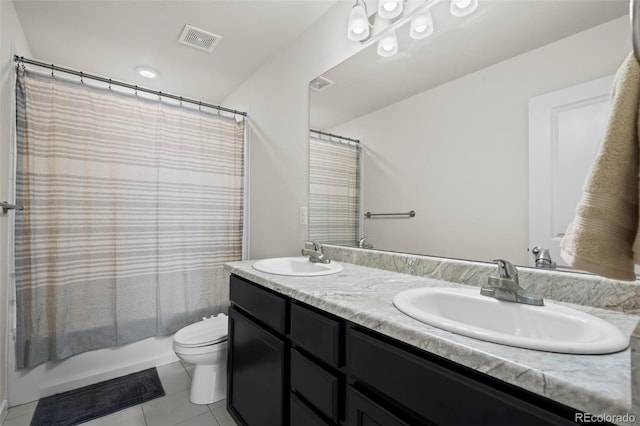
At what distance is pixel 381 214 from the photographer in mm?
1500

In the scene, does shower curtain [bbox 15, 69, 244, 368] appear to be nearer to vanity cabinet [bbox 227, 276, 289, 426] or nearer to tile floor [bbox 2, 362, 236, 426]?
tile floor [bbox 2, 362, 236, 426]

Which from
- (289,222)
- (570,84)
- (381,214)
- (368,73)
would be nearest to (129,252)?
(289,222)

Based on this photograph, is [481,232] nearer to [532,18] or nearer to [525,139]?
[525,139]

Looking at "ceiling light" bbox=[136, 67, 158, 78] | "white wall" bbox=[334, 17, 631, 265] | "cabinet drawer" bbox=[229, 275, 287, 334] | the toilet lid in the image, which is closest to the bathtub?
the toilet lid

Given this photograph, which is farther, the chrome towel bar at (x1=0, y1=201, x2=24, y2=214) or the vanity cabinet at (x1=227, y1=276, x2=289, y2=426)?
the chrome towel bar at (x1=0, y1=201, x2=24, y2=214)

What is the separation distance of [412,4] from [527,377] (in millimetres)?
1501

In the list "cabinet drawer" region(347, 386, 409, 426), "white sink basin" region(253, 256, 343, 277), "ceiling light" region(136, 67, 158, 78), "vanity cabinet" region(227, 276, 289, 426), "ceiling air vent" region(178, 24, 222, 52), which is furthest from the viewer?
"ceiling light" region(136, 67, 158, 78)

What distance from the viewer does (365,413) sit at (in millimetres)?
760

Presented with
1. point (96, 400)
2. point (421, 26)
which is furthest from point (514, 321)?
point (96, 400)

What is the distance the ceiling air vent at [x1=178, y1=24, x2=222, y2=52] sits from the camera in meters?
1.95

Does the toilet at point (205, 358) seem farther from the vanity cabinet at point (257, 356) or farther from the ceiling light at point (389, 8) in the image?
the ceiling light at point (389, 8)

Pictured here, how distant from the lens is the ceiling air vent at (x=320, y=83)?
5.83 feet

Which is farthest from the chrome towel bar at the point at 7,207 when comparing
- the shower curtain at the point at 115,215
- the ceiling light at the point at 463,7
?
the ceiling light at the point at 463,7

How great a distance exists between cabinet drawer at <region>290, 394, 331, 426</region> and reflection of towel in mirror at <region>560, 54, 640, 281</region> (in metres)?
0.83
